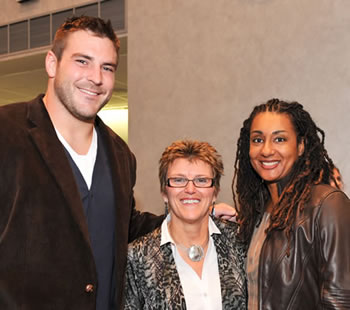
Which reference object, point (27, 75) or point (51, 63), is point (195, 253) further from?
point (27, 75)

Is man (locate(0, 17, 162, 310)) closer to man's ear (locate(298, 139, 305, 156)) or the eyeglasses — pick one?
the eyeglasses

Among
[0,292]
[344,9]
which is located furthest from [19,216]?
[344,9]

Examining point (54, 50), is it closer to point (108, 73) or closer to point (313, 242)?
point (108, 73)

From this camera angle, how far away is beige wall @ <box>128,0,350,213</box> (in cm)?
448

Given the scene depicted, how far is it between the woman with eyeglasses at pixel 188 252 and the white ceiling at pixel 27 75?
4.01 m

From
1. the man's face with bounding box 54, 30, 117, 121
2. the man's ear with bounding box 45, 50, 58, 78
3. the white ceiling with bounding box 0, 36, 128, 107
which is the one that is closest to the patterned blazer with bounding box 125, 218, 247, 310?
the man's face with bounding box 54, 30, 117, 121

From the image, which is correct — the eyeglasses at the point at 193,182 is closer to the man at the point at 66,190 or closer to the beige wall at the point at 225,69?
the man at the point at 66,190

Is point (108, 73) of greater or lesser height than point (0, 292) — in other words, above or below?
above

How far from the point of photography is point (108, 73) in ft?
7.16

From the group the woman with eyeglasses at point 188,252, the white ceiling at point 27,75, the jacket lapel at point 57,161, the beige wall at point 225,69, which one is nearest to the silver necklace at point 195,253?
the woman with eyeglasses at point 188,252

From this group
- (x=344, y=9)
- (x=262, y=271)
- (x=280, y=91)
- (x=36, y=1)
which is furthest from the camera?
(x=36, y=1)

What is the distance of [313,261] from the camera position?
1.97 meters

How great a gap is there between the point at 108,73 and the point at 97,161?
0.41m

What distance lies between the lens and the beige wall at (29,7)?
21.0 ft
